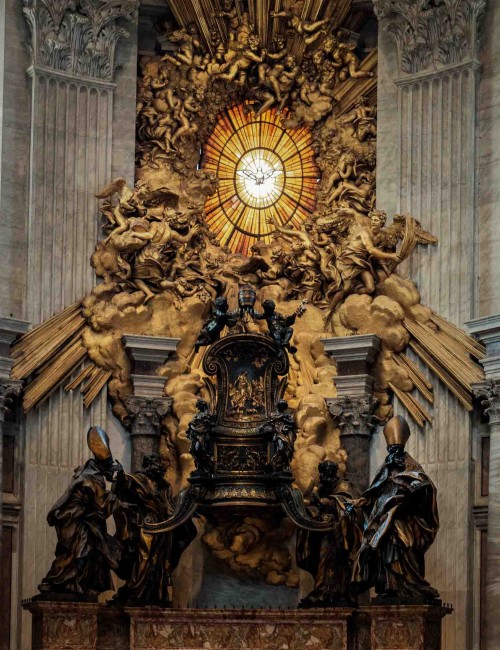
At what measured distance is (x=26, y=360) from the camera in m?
24.9

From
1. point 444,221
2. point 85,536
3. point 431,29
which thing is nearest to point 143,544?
point 85,536

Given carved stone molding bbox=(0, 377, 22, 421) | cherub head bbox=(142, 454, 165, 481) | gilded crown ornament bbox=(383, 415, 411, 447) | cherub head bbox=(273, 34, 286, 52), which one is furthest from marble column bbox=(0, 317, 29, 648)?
cherub head bbox=(273, 34, 286, 52)

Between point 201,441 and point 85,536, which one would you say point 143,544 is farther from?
point 201,441

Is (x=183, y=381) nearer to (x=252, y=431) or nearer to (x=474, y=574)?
(x=252, y=431)

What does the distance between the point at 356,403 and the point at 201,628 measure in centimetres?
368

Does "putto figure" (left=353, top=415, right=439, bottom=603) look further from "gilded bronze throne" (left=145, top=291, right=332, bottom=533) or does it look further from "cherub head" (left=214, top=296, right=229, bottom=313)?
"cherub head" (left=214, top=296, right=229, bottom=313)

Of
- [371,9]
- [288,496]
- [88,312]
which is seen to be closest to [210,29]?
[371,9]

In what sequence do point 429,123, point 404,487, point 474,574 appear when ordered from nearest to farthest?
point 404,487, point 474,574, point 429,123

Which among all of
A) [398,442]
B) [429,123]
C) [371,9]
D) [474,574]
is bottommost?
[474,574]

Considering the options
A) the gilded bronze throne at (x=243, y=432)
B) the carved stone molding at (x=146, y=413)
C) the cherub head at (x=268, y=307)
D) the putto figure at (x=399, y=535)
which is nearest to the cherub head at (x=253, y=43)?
the gilded bronze throne at (x=243, y=432)

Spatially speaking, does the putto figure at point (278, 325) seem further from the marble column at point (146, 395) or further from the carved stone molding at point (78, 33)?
the carved stone molding at point (78, 33)

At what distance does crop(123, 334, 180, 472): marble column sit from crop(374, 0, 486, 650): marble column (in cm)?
330

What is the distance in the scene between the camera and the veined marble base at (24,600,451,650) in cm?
2300

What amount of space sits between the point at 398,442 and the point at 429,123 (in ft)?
15.9
